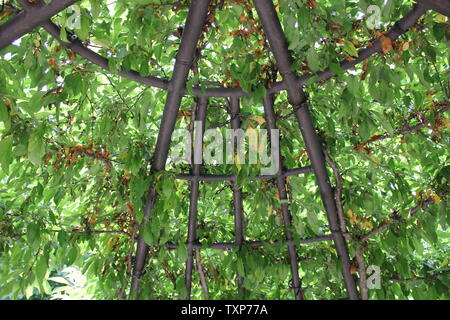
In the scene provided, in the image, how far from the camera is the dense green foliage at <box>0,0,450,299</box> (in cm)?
181

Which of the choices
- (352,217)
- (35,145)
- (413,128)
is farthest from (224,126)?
(35,145)

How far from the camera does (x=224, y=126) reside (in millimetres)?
2529

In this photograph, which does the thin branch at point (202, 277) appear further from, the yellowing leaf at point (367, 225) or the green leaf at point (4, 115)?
the green leaf at point (4, 115)

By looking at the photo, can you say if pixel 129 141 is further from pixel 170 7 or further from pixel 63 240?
pixel 170 7

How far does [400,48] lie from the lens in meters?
1.78

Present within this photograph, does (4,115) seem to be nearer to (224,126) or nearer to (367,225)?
(224,126)

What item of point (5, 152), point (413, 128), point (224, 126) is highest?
point (224, 126)

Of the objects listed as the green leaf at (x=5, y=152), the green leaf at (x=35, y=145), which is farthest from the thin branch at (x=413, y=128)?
the green leaf at (x=5, y=152)

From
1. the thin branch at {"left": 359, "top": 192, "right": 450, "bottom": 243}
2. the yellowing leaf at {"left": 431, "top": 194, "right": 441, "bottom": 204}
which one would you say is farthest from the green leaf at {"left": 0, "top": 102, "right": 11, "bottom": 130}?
the yellowing leaf at {"left": 431, "top": 194, "right": 441, "bottom": 204}

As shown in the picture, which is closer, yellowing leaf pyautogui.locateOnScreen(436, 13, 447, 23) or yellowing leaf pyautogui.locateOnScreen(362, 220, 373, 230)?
yellowing leaf pyautogui.locateOnScreen(436, 13, 447, 23)

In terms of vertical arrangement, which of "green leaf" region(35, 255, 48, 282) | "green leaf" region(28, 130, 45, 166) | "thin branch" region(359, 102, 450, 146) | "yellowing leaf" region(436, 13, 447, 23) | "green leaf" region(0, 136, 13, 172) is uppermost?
"yellowing leaf" region(436, 13, 447, 23)

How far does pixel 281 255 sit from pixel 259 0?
4.53ft

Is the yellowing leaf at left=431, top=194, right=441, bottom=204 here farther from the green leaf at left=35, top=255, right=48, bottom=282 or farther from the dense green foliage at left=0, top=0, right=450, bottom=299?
the green leaf at left=35, top=255, right=48, bottom=282

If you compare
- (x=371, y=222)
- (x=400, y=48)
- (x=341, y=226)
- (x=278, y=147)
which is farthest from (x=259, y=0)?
(x=371, y=222)
